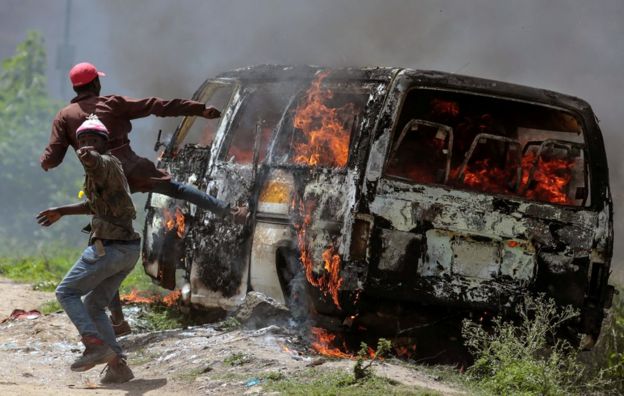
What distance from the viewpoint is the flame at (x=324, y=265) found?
19.7 feet

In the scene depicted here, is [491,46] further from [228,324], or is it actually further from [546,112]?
[228,324]

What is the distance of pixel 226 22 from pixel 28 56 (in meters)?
11.7

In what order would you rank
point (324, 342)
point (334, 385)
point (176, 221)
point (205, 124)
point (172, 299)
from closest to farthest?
1. point (334, 385)
2. point (324, 342)
3. point (176, 221)
4. point (172, 299)
5. point (205, 124)

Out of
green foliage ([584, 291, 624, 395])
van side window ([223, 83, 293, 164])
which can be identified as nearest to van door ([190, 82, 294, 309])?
van side window ([223, 83, 293, 164])

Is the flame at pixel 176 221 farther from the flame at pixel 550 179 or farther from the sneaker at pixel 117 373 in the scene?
the flame at pixel 550 179

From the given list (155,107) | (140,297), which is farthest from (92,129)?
(140,297)

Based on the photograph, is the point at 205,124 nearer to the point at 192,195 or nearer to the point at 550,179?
the point at 192,195

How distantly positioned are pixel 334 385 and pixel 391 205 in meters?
1.27

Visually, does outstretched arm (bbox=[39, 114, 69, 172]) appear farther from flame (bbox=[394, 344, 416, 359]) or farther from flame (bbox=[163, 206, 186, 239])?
flame (bbox=[394, 344, 416, 359])

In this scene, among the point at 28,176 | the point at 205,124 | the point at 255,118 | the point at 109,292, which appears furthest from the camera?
the point at 28,176

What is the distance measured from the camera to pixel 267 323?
257 inches

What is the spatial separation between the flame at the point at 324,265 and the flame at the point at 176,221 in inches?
54.6

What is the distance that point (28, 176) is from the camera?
66.2 feet

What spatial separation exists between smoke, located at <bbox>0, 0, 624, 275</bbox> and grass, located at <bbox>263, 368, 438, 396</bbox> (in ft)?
24.5
